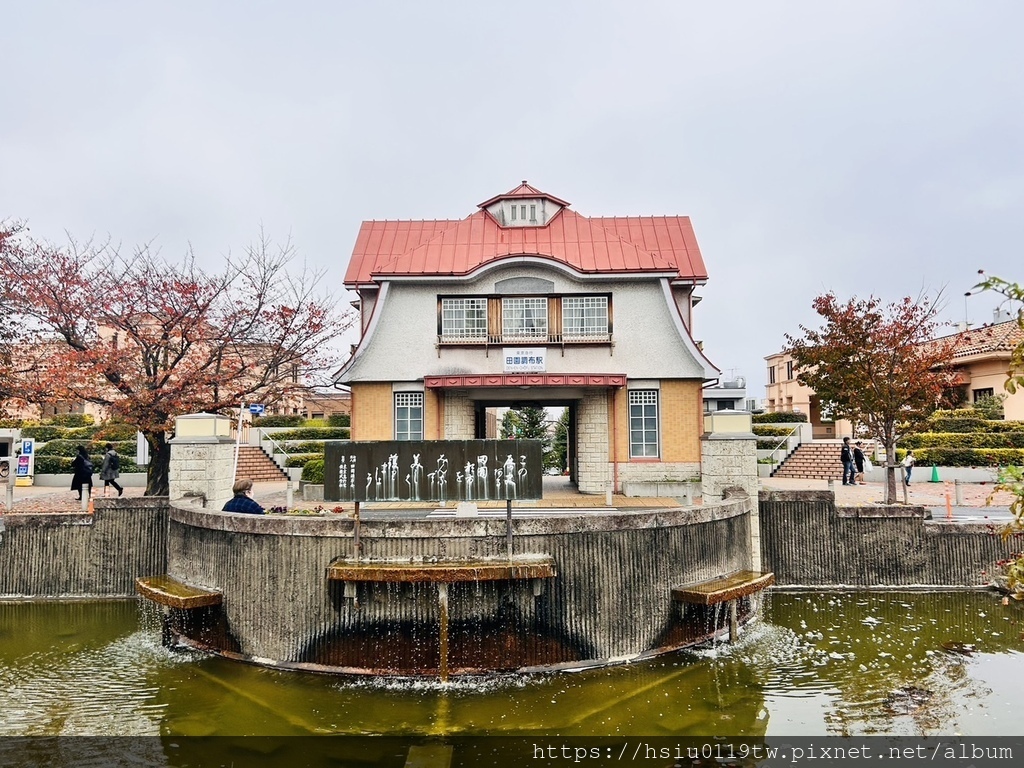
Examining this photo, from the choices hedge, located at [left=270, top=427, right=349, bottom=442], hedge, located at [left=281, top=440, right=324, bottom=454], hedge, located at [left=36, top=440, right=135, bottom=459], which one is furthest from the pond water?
hedge, located at [left=270, top=427, right=349, bottom=442]

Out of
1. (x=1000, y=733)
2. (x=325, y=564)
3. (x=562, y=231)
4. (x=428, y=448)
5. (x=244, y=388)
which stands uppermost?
(x=562, y=231)

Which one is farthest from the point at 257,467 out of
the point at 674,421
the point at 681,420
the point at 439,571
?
the point at 439,571

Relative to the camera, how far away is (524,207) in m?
21.1

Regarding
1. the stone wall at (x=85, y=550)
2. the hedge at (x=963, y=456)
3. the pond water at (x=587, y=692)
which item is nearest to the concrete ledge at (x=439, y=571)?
the pond water at (x=587, y=692)

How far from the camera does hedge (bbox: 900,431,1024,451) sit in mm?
23734

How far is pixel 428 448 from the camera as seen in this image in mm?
9578

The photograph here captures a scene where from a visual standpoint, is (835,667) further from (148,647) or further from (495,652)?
(148,647)

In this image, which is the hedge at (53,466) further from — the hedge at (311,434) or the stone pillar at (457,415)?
the stone pillar at (457,415)

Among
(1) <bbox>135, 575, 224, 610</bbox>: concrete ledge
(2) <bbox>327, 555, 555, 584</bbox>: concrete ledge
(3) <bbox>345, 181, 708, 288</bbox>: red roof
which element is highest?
(3) <bbox>345, 181, 708, 288</bbox>: red roof

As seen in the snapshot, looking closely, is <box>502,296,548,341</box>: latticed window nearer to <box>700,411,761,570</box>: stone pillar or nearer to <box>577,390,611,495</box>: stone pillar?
<box>577,390,611,495</box>: stone pillar

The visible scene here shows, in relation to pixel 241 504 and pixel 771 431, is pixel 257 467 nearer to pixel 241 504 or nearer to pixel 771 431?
pixel 241 504

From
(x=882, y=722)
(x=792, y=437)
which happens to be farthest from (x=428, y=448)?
(x=792, y=437)

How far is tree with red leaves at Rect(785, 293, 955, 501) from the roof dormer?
28.0 feet

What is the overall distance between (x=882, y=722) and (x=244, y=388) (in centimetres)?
1546
